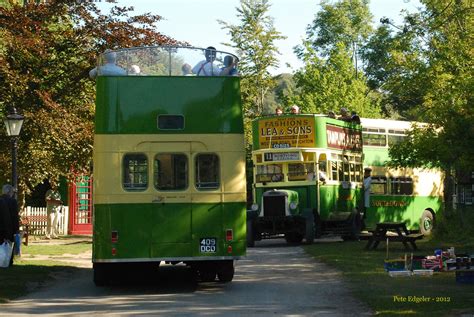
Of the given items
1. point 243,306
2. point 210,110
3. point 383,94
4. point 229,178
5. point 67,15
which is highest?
point 383,94

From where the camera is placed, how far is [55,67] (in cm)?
2605

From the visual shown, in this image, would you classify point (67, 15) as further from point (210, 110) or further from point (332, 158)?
point (210, 110)

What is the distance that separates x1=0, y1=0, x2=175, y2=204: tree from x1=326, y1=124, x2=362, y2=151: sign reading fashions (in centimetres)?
619

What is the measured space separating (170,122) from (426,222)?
2319cm

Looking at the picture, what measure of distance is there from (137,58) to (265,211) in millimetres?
13390

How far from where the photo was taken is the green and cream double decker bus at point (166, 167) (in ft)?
52.2

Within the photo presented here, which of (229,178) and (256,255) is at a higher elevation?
(229,178)

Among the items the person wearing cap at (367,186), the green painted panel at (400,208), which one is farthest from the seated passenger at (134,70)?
the green painted panel at (400,208)

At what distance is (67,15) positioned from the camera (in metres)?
26.6

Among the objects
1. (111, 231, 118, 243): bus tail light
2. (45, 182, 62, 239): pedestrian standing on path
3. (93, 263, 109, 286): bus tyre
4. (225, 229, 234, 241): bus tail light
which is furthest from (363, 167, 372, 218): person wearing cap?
(111, 231, 118, 243): bus tail light

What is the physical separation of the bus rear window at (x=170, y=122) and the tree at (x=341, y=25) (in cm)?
6304

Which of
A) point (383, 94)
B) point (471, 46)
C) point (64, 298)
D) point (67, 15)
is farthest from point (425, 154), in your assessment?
point (383, 94)

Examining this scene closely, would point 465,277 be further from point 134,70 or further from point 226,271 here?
point 134,70

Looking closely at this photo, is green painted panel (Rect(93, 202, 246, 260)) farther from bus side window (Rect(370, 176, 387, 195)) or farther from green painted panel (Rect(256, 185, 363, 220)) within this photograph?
A: bus side window (Rect(370, 176, 387, 195))
